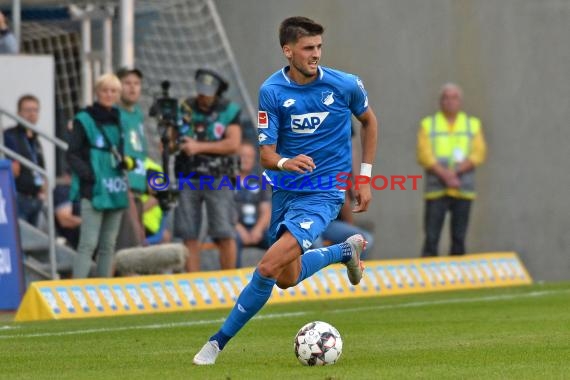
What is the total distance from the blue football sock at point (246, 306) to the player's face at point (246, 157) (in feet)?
28.4

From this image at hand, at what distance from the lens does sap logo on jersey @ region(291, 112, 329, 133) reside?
33.2 ft

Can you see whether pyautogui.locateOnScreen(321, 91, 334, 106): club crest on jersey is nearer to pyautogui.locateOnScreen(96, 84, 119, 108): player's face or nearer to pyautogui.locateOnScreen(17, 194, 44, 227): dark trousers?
pyautogui.locateOnScreen(96, 84, 119, 108): player's face

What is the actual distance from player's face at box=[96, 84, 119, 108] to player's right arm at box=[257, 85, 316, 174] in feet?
17.7

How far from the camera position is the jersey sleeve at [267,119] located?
986 centimetres

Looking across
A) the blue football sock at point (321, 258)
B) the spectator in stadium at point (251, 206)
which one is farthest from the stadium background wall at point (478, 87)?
the blue football sock at point (321, 258)

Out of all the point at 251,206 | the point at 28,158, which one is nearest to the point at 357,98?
the point at 28,158

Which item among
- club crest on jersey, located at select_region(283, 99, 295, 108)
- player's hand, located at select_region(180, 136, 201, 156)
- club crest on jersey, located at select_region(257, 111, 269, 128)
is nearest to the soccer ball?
club crest on jersey, located at select_region(257, 111, 269, 128)

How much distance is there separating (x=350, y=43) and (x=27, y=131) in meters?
6.78

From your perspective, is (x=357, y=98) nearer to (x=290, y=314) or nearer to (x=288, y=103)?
(x=288, y=103)

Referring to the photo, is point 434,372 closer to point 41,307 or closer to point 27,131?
point 41,307

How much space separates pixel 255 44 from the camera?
22.6 metres

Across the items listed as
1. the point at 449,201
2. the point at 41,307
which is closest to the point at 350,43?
the point at 449,201

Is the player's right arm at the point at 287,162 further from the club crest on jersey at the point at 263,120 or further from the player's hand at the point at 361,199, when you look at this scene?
the player's hand at the point at 361,199

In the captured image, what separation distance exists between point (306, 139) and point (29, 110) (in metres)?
7.31
